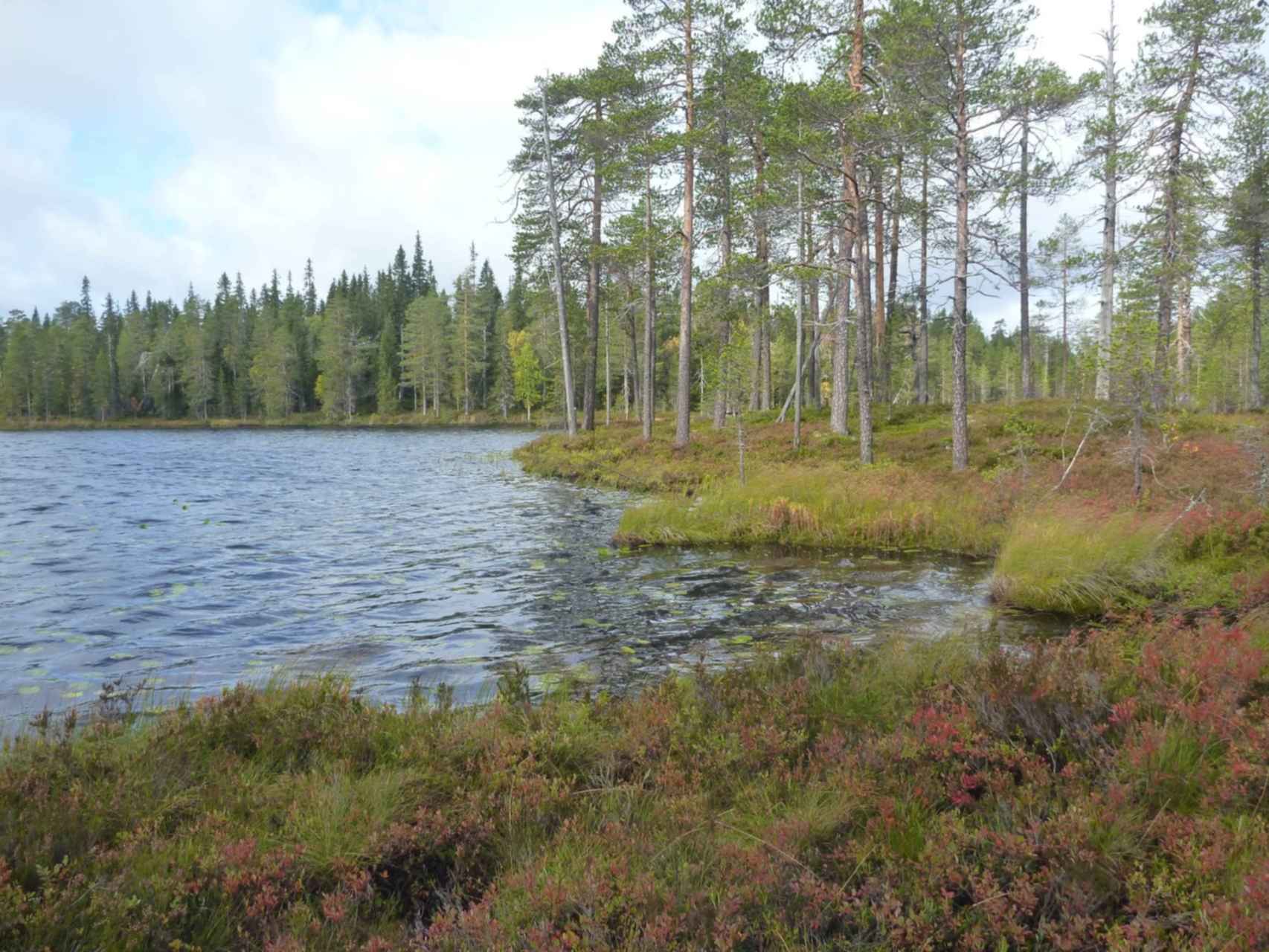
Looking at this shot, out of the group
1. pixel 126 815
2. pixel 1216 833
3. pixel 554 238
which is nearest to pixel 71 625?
pixel 126 815

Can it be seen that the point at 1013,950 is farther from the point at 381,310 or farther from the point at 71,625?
the point at 381,310

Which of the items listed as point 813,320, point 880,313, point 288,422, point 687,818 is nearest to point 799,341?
point 880,313

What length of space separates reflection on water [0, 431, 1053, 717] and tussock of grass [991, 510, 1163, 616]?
56cm

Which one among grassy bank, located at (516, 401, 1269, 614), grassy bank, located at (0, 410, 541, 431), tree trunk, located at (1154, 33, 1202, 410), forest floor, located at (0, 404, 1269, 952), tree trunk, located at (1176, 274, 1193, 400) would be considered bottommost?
forest floor, located at (0, 404, 1269, 952)

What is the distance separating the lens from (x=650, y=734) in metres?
5.08

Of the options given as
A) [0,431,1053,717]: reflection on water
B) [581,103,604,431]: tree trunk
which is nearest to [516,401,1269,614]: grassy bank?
[0,431,1053,717]: reflection on water

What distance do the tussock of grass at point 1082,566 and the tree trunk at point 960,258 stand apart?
8022 millimetres

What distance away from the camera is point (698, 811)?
4.03m

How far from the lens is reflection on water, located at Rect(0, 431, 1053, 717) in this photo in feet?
26.1

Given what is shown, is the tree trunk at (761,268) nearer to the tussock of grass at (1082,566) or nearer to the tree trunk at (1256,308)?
the tussock of grass at (1082,566)

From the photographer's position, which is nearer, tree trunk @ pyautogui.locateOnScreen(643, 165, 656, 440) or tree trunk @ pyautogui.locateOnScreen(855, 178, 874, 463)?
tree trunk @ pyautogui.locateOnScreen(855, 178, 874, 463)

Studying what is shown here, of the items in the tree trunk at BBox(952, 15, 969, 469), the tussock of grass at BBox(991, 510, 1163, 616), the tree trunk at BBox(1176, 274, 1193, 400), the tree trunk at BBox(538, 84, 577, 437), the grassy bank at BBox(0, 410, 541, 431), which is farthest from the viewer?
the grassy bank at BBox(0, 410, 541, 431)

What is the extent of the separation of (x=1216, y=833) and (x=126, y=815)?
17.5ft

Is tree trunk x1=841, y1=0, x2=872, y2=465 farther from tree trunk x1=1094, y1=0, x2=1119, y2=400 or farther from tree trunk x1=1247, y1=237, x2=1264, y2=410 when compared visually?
tree trunk x1=1247, y1=237, x2=1264, y2=410
